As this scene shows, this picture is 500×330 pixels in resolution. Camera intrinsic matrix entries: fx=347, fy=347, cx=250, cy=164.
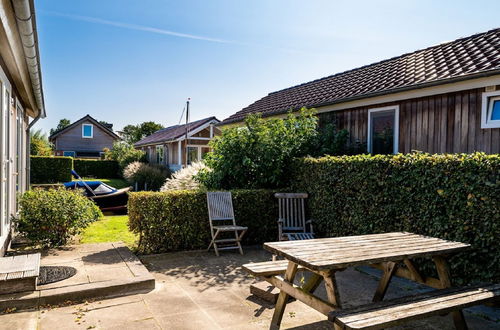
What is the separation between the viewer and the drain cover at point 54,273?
4.41m

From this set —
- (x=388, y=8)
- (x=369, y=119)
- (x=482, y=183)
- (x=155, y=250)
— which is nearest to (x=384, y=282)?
(x=482, y=183)

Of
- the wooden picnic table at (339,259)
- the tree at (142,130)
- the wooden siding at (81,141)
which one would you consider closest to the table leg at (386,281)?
the wooden picnic table at (339,259)

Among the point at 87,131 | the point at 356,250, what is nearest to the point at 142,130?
the point at 87,131

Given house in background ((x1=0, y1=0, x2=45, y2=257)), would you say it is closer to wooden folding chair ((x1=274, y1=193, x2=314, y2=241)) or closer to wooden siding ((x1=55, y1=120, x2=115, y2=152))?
wooden folding chair ((x1=274, y1=193, x2=314, y2=241))

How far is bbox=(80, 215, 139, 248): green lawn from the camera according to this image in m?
7.66

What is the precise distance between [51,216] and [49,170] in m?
18.6

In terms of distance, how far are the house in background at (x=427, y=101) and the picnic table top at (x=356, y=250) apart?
310 cm

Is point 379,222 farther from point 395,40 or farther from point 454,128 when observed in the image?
point 395,40

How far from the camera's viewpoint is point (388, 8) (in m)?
8.35

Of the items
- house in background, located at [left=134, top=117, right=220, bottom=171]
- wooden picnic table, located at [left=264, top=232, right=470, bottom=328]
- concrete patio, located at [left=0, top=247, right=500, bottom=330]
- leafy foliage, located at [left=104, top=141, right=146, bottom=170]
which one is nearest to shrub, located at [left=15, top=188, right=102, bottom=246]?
concrete patio, located at [left=0, top=247, right=500, bottom=330]

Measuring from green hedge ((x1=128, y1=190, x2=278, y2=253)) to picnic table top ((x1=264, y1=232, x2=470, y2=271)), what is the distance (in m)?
3.49

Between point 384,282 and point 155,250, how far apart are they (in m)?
4.25

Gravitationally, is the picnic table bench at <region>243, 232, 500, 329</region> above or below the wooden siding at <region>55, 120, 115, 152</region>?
below

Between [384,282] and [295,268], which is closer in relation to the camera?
[295,268]
